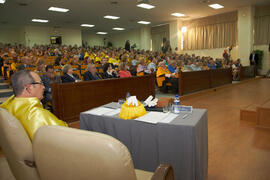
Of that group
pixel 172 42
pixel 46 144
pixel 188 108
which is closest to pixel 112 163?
pixel 46 144

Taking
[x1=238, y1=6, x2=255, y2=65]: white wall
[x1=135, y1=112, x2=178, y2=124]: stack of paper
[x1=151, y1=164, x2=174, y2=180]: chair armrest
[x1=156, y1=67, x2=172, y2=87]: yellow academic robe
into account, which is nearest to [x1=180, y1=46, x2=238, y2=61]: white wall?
[x1=238, y1=6, x2=255, y2=65]: white wall

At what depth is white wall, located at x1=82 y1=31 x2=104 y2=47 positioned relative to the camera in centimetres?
1994

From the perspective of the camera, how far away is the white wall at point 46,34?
1527 centimetres

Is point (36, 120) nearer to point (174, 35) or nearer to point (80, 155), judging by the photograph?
point (80, 155)

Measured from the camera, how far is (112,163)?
2.48ft

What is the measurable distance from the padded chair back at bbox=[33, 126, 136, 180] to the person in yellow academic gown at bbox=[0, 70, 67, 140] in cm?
43

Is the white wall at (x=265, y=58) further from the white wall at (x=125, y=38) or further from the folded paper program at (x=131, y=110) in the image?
the folded paper program at (x=131, y=110)

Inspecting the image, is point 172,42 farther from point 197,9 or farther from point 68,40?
point 68,40

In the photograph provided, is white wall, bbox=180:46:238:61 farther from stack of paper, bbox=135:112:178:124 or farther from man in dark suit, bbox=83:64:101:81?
stack of paper, bbox=135:112:178:124

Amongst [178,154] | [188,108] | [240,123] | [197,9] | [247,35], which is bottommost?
[240,123]

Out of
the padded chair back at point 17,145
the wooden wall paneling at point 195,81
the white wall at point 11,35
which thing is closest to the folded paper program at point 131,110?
the padded chair back at point 17,145

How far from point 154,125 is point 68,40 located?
1708cm

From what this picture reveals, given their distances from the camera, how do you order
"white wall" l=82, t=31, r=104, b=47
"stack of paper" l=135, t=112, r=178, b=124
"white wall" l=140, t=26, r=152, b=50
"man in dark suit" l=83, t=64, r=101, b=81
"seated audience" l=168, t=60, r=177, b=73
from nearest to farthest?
1. "stack of paper" l=135, t=112, r=178, b=124
2. "man in dark suit" l=83, t=64, r=101, b=81
3. "seated audience" l=168, t=60, r=177, b=73
4. "white wall" l=140, t=26, r=152, b=50
5. "white wall" l=82, t=31, r=104, b=47

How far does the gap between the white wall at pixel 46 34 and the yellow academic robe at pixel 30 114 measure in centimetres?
1615
